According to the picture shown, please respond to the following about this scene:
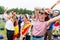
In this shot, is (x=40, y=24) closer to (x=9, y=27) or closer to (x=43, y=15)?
(x=43, y=15)

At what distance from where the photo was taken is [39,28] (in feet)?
11.0

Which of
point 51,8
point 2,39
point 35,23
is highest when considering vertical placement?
point 51,8

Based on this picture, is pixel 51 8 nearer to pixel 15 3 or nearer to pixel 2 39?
pixel 15 3

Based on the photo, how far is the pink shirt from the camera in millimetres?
3344

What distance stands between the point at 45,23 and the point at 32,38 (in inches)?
11.6

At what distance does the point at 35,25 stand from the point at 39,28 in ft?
0.25

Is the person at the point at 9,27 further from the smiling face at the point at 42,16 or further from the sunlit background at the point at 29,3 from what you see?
the smiling face at the point at 42,16

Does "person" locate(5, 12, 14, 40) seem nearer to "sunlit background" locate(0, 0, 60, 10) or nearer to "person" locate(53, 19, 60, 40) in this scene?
"sunlit background" locate(0, 0, 60, 10)

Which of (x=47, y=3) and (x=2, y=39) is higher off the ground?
(x=47, y=3)

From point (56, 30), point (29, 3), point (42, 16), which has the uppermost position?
point (29, 3)

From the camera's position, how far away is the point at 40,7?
3.32 m

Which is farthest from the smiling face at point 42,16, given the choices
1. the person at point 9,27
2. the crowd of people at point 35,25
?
the person at point 9,27

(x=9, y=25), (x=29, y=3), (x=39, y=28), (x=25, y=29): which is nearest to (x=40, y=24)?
(x=39, y=28)

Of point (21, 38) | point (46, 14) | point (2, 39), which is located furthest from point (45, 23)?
point (2, 39)
